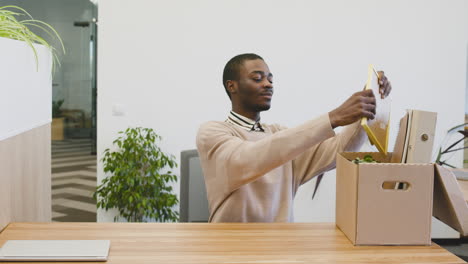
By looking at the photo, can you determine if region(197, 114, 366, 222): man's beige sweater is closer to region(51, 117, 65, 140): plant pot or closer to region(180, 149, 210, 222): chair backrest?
region(180, 149, 210, 222): chair backrest

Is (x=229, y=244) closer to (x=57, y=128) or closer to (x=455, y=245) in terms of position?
(x=455, y=245)

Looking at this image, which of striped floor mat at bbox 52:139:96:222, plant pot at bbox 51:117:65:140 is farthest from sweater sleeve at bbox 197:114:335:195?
plant pot at bbox 51:117:65:140

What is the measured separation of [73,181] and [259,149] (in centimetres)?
588

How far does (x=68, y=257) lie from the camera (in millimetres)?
1416

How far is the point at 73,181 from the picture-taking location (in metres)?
7.29

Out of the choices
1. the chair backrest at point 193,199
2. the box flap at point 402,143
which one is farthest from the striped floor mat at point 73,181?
the box flap at point 402,143

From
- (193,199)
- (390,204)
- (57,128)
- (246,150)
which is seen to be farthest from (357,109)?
(57,128)

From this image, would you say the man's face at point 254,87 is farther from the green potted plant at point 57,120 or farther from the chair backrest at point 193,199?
the green potted plant at point 57,120

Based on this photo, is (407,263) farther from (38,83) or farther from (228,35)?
(228,35)

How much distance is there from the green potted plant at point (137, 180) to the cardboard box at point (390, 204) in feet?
9.23

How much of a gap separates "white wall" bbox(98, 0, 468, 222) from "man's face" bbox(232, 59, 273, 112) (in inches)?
87.1

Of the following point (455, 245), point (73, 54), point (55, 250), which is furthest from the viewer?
point (73, 54)

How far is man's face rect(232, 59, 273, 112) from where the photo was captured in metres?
2.25

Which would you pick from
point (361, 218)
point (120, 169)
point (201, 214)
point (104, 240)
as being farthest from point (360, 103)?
point (120, 169)
